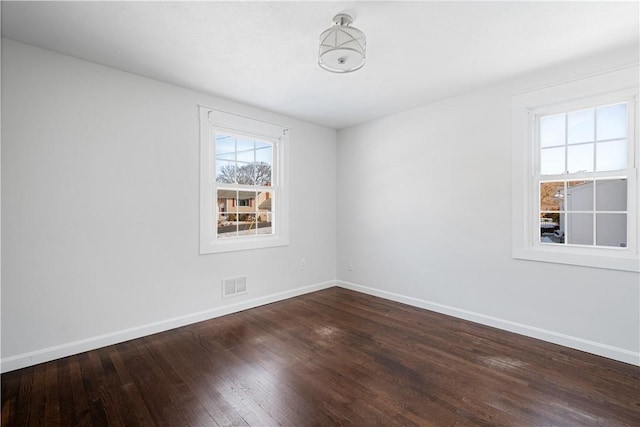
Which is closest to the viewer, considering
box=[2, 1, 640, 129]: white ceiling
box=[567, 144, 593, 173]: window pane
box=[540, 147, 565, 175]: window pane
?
box=[2, 1, 640, 129]: white ceiling

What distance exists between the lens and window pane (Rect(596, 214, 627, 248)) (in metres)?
2.59

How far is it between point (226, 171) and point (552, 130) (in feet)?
11.7

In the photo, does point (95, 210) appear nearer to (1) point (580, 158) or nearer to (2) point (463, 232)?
(2) point (463, 232)

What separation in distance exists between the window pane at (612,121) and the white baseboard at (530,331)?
1.82m

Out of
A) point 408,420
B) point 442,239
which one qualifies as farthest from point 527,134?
point 408,420

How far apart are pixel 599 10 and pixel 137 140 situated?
3.85 m

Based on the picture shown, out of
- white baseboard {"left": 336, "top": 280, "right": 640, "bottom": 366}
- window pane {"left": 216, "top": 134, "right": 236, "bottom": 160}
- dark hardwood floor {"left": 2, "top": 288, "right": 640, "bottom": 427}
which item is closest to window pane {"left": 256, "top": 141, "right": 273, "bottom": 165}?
window pane {"left": 216, "top": 134, "right": 236, "bottom": 160}

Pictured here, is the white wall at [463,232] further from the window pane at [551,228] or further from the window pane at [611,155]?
the window pane at [611,155]

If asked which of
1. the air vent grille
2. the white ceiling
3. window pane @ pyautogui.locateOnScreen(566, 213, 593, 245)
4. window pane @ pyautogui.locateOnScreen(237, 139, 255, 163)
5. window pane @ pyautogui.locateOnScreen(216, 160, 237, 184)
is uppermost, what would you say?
the white ceiling

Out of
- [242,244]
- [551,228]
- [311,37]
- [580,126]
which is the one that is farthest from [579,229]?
[242,244]

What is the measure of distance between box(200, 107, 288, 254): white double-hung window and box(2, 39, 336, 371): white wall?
137 mm

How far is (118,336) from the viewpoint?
110 inches

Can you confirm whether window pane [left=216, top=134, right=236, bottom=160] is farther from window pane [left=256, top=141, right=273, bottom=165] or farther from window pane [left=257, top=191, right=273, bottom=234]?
window pane [left=257, top=191, right=273, bottom=234]

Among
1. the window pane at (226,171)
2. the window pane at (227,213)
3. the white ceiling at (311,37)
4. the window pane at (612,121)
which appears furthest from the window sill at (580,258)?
the window pane at (226,171)
